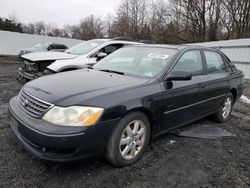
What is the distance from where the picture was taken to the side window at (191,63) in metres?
3.98

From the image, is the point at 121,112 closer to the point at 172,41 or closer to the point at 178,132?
the point at 178,132

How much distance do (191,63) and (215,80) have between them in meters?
0.71

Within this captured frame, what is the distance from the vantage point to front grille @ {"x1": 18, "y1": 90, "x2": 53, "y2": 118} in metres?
2.78

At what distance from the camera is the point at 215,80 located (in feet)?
15.4

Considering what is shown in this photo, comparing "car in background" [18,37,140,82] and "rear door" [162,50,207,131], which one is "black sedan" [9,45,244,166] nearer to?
"rear door" [162,50,207,131]

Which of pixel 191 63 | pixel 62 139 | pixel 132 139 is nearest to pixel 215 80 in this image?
pixel 191 63

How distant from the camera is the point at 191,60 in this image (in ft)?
14.2

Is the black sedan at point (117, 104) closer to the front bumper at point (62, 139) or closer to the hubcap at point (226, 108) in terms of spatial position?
the front bumper at point (62, 139)

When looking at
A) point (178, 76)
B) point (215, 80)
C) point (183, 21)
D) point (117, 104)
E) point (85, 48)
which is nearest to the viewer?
point (117, 104)

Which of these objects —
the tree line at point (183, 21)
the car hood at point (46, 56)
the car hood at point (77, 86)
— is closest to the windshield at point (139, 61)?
the car hood at point (77, 86)

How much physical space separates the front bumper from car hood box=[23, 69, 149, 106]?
0.96 feet

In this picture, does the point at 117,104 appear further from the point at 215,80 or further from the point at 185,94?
the point at 215,80

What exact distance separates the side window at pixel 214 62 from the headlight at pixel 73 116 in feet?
8.96

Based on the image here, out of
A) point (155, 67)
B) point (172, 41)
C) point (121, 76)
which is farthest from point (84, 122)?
point (172, 41)
